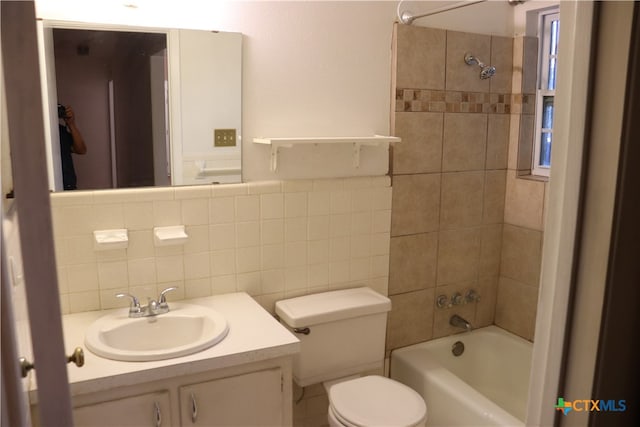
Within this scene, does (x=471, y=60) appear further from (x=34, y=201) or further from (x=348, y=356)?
(x=34, y=201)

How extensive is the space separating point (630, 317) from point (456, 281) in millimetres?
2366

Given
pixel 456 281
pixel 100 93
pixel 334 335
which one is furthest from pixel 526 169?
pixel 100 93

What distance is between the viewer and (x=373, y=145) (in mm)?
2439

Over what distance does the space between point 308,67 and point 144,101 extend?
70cm

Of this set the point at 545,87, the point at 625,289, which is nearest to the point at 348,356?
the point at 545,87

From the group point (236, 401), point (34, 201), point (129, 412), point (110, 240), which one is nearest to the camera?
point (34, 201)

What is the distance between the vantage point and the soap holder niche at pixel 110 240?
6.30 ft

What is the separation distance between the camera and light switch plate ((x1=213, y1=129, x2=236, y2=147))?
212cm

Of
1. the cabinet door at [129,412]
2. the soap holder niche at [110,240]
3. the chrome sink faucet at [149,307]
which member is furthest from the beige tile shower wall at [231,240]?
the cabinet door at [129,412]

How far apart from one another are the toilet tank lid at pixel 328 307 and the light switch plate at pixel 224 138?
710mm

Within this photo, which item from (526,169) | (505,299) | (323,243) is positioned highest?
(526,169)

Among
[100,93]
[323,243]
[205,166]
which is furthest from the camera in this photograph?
[323,243]

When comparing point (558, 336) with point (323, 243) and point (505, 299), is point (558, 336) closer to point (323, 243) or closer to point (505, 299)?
point (323, 243)

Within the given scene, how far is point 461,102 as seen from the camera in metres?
2.64
